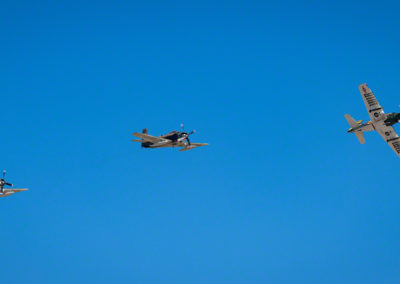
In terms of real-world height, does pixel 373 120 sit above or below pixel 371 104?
below

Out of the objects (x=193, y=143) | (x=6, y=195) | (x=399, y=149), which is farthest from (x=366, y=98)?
(x=6, y=195)

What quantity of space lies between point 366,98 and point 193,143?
176ft

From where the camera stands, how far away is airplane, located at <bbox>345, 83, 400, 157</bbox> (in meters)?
143

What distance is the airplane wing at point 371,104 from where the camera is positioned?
144 metres

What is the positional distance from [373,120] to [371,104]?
192 inches

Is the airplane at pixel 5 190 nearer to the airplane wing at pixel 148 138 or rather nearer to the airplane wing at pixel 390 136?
the airplane wing at pixel 148 138

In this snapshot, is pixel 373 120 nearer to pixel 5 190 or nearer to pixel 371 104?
pixel 371 104

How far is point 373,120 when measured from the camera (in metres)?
145

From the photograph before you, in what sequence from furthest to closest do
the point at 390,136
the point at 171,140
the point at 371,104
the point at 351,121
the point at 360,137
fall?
the point at 390,136 → the point at 360,137 → the point at 351,121 → the point at 371,104 → the point at 171,140

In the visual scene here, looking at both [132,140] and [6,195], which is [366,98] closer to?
[132,140]

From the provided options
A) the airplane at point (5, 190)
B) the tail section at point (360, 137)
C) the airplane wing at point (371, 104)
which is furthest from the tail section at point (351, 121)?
the airplane at point (5, 190)

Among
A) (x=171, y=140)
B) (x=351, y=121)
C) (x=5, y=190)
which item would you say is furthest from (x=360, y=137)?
(x=5, y=190)

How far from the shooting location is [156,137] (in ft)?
445

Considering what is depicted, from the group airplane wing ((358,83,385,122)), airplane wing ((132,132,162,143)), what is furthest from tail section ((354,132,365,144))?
airplane wing ((132,132,162,143))
